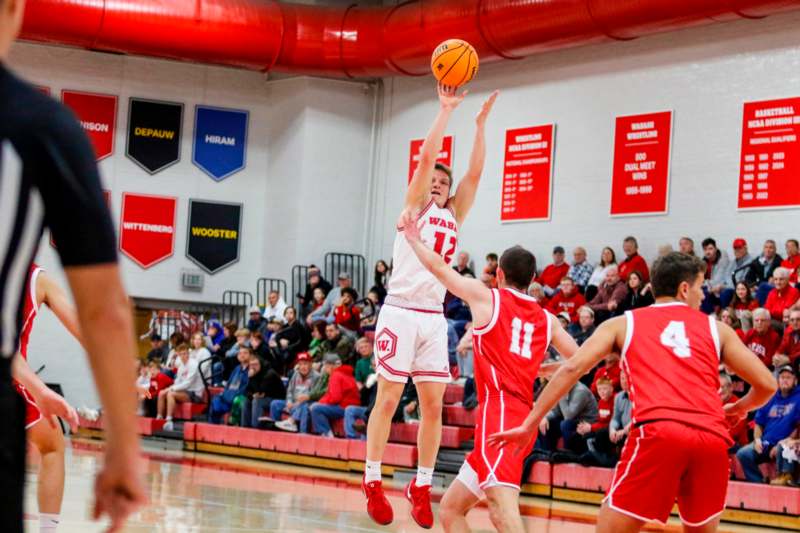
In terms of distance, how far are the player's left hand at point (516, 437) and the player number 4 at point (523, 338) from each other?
67cm

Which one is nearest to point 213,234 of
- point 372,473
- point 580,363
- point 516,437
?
point 372,473

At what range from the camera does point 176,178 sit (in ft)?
83.6

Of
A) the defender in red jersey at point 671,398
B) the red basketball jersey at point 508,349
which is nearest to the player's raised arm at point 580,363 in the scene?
the defender in red jersey at point 671,398

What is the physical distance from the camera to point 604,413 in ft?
45.1

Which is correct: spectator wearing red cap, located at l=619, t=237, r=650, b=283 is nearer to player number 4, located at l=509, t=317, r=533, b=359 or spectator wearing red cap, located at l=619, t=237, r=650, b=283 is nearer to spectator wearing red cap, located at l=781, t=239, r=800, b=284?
spectator wearing red cap, located at l=781, t=239, r=800, b=284

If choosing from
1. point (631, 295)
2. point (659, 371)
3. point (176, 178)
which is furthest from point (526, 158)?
point (659, 371)

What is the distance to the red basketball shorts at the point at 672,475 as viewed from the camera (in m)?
4.79

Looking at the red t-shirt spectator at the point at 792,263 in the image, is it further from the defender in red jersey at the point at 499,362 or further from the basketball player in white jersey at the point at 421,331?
the defender in red jersey at the point at 499,362

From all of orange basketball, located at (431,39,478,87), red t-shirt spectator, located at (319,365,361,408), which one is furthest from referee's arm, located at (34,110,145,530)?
red t-shirt spectator, located at (319,365,361,408)

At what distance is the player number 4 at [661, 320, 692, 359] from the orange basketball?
334cm

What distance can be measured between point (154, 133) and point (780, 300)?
49.5ft

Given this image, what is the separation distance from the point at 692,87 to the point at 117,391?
57.8 ft

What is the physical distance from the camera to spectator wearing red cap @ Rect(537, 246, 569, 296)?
19219 millimetres

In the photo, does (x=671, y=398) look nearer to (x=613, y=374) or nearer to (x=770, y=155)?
(x=613, y=374)
